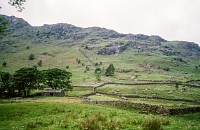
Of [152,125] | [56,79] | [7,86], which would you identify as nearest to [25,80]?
[7,86]

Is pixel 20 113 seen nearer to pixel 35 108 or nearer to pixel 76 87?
pixel 35 108

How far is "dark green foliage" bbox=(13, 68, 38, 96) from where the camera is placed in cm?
11138

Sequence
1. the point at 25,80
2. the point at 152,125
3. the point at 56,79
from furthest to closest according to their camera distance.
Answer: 1. the point at 56,79
2. the point at 25,80
3. the point at 152,125

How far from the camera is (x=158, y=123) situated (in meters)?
26.7

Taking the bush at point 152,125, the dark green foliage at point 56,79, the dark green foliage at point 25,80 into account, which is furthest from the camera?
the dark green foliage at point 56,79

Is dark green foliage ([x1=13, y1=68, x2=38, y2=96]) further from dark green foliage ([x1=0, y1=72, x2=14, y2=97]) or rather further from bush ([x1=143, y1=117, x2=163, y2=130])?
bush ([x1=143, y1=117, x2=163, y2=130])

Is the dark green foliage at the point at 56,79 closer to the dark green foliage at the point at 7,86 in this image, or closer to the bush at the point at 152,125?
the dark green foliage at the point at 7,86

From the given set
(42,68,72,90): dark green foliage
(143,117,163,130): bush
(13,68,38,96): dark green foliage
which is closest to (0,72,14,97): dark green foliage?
(13,68,38,96): dark green foliage

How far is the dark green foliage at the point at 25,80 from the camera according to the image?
11138cm

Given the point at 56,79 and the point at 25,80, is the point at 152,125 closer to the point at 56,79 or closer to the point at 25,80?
the point at 25,80

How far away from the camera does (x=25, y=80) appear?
112 metres

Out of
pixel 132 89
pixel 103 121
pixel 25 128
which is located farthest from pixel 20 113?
pixel 132 89

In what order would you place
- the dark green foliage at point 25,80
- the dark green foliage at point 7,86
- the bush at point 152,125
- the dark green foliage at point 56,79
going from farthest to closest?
1. the dark green foliage at point 56,79
2. the dark green foliage at point 25,80
3. the dark green foliage at point 7,86
4. the bush at point 152,125

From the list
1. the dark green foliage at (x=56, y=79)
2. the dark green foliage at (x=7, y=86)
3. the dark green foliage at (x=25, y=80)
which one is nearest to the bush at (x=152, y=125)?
the dark green foliage at (x=25, y=80)
